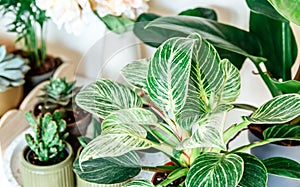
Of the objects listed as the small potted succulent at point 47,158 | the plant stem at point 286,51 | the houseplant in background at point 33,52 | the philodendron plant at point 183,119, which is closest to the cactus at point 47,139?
the small potted succulent at point 47,158

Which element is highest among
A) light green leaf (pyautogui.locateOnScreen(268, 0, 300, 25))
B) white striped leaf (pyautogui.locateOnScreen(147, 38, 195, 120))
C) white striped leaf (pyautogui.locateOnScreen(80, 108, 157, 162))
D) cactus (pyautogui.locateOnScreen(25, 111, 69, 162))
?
light green leaf (pyautogui.locateOnScreen(268, 0, 300, 25))

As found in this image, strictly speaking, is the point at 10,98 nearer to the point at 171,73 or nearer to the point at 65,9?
the point at 65,9

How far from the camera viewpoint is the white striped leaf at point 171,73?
0.62 m

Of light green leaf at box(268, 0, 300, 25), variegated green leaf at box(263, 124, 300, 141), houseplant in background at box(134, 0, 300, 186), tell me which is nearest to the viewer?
light green leaf at box(268, 0, 300, 25)

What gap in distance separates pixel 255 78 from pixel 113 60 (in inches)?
11.8

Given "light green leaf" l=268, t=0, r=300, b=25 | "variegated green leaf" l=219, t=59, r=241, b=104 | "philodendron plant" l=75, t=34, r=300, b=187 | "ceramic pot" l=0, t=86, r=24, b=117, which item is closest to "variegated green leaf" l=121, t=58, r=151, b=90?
"philodendron plant" l=75, t=34, r=300, b=187

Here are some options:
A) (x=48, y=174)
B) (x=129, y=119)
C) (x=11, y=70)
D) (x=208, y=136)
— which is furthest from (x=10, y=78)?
(x=208, y=136)

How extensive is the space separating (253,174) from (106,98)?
0.22m

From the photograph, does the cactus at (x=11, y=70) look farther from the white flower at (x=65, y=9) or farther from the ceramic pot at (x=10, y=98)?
the white flower at (x=65, y=9)

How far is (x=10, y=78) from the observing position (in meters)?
0.95

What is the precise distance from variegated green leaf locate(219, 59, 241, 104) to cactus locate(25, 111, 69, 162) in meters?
0.28

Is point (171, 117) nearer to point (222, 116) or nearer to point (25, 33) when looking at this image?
point (222, 116)

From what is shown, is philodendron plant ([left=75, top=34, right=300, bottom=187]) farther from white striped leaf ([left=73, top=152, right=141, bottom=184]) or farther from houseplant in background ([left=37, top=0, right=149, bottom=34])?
houseplant in background ([left=37, top=0, right=149, bottom=34])

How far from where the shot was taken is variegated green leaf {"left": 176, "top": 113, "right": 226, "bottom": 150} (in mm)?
598
